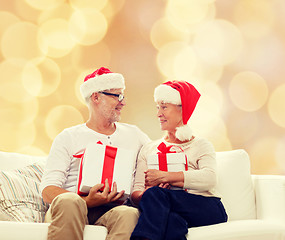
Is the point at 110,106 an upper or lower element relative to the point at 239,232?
upper

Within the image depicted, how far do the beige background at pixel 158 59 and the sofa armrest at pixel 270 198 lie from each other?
947 millimetres

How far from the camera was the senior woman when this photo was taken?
1525mm

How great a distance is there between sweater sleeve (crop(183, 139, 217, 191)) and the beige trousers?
1.08 ft

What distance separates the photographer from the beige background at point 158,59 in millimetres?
2938

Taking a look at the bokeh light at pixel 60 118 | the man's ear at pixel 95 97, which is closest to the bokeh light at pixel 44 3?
the bokeh light at pixel 60 118

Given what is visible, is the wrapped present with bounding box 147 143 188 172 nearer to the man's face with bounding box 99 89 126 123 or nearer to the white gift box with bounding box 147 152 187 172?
the white gift box with bounding box 147 152 187 172

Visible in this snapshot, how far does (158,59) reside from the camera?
3066mm

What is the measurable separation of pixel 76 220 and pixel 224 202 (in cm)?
96

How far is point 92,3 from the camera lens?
310cm

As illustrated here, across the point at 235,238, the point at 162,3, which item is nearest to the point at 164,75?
the point at 162,3

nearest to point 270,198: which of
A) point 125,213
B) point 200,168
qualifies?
point 200,168

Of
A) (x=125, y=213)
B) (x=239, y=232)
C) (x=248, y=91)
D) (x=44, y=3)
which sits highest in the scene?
(x=44, y=3)

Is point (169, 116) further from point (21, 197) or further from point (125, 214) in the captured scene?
point (21, 197)

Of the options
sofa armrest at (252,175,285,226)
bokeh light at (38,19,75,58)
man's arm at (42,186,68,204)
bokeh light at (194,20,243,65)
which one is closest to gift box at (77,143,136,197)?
man's arm at (42,186,68,204)
